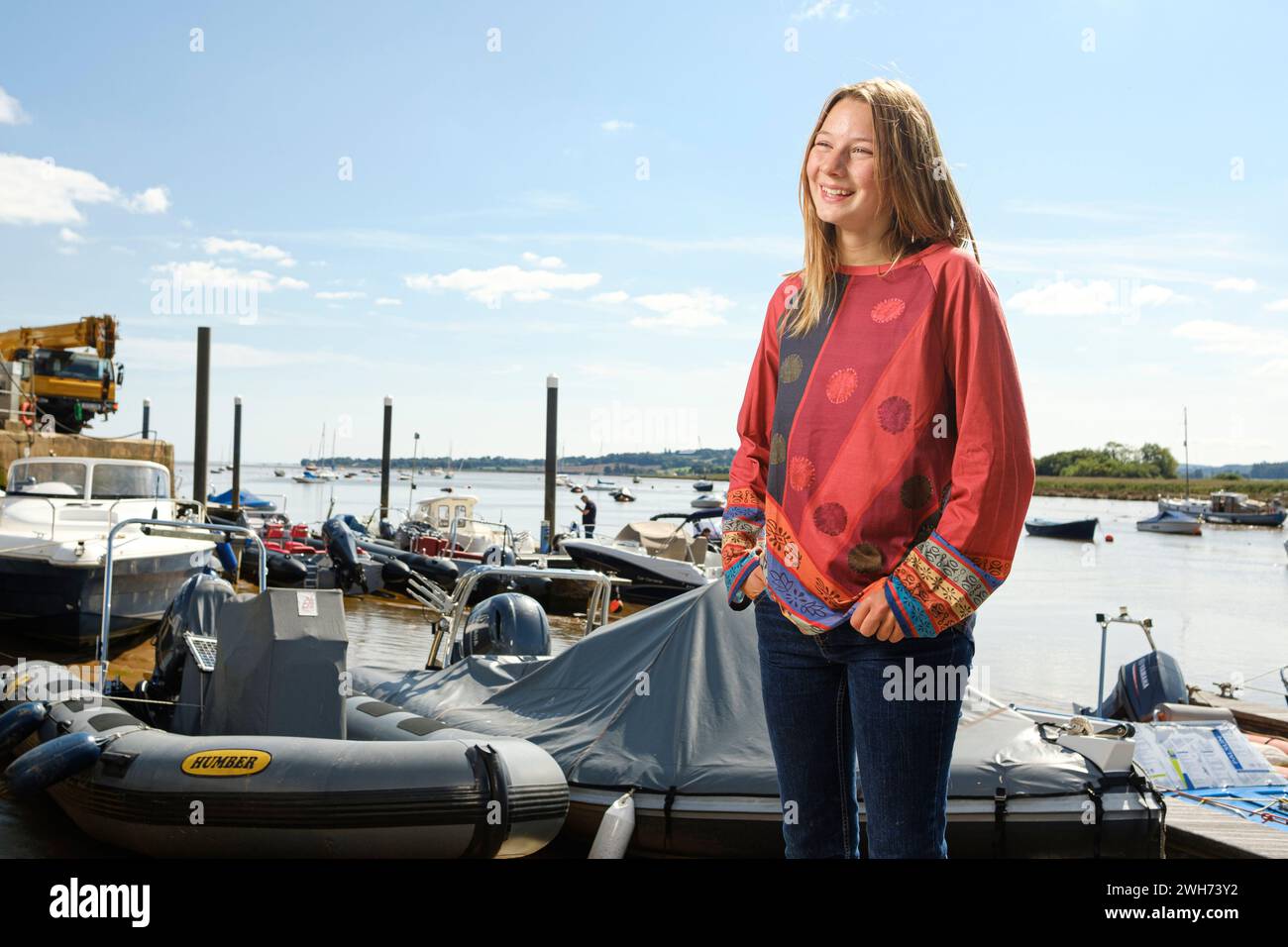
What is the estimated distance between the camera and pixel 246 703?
5281 mm

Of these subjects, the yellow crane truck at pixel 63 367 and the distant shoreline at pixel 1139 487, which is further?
the distant shoreline at pixel 1139 487

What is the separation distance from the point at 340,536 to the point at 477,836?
15.1 meters

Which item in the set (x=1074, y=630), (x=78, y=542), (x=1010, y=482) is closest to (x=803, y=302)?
(x=1010, y=482)

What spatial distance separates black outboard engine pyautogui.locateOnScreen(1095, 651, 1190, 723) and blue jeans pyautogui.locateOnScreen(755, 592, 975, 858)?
23.6 ft

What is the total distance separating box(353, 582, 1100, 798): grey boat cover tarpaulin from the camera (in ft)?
15.9

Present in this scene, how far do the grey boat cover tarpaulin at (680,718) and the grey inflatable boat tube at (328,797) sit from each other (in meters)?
0.52

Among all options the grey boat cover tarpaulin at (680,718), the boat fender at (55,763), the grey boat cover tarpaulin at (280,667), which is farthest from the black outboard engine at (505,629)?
the boat fender at (55,763)

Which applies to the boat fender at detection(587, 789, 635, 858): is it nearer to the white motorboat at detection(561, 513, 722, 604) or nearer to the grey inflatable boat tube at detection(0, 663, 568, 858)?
the grey inflatable boat tube at detection(0, 663, 568, 858)

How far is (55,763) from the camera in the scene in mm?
4969

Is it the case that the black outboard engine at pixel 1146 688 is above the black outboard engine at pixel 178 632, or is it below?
below

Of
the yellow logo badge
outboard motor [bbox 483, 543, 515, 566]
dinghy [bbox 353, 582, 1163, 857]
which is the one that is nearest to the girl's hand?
dinghy [bbox 353, 582, 1163, 857]

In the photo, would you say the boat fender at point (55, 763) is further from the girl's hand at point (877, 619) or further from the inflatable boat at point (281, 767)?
the girl's hand at point (877, 619)

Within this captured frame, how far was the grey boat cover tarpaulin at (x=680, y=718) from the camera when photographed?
4840 millimetres
